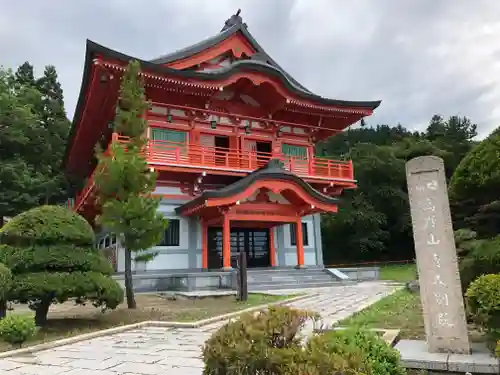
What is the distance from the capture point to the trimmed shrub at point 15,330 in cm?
611

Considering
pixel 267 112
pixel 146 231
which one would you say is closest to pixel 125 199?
pixel 146 231

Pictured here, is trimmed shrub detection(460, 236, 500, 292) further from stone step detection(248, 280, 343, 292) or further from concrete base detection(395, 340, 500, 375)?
stone step detection(248, 280, 343, 292)

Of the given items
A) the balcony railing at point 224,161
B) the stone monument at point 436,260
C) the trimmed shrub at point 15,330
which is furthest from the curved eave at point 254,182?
the stone monument at point 436,260

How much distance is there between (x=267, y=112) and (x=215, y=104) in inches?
102

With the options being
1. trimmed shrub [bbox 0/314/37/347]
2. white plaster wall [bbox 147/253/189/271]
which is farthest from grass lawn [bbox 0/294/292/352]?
white plaster wall [bbox 147/253/189/271]

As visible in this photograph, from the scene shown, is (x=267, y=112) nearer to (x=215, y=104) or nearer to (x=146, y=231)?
(x=215, y=104)

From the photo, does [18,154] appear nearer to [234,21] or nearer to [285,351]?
[234,21]

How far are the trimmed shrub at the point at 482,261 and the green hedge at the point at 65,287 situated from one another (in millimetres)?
6036

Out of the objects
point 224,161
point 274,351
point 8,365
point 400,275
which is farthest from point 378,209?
point 274,351

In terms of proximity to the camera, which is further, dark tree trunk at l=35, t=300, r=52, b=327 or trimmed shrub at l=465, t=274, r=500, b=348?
dark tree trunk at l=35, t=300, r=52, b=327

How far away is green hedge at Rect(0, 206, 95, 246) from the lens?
7.70 m

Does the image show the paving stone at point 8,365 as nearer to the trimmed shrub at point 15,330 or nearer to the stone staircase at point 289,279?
the trimmed shrub at point 15,330

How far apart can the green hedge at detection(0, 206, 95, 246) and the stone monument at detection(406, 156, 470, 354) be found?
244 inches

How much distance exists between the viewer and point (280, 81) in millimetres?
17797
